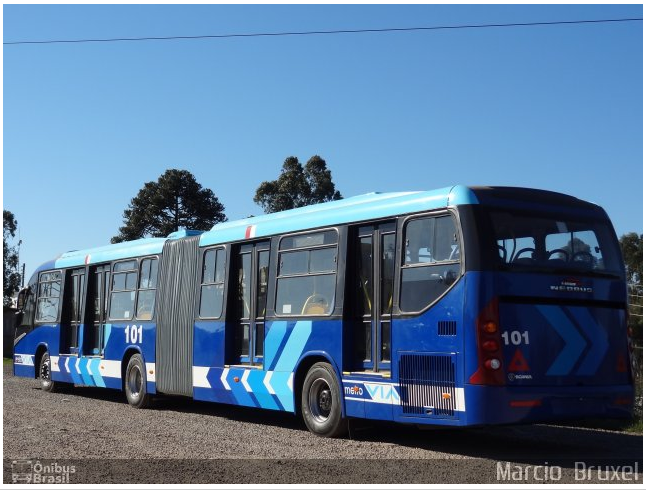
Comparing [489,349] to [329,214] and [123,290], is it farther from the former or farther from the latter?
[123,290]

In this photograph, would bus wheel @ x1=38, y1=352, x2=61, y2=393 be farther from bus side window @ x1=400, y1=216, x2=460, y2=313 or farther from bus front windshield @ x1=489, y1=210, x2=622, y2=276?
bus front windshield @ x1=489, y1=210, x2=622, y2=276

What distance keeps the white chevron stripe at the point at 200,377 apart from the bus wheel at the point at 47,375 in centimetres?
701

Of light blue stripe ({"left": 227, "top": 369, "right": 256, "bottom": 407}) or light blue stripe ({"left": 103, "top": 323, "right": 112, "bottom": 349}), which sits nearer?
light blue stripe ({"left": 227, "top": 369, "right": 256, "bottom": 407})

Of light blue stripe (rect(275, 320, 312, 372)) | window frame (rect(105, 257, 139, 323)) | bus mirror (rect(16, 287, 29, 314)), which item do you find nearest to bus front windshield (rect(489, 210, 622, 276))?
light blue stripe (rect(275, 320, 312, 372))

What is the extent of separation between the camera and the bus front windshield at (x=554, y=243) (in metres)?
10.1

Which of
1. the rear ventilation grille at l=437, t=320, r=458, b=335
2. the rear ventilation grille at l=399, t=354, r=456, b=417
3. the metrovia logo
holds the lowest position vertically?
the rear ventilation grille at l=399, t=354, r=456, b=417

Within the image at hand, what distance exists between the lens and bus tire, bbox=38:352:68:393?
69.0 feet

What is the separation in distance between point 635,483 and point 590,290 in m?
2.64

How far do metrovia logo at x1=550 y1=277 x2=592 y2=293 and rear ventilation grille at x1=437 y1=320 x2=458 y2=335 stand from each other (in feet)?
3.93

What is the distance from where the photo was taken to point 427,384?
10.2 metres

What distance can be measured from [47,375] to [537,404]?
562 inches

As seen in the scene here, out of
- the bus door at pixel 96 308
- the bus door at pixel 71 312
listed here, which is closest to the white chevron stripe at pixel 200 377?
the bus door at pixel 96 308

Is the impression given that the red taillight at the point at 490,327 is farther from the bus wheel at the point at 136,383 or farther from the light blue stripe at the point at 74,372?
the light blue stripe at the point at 74,372

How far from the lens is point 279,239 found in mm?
13344
